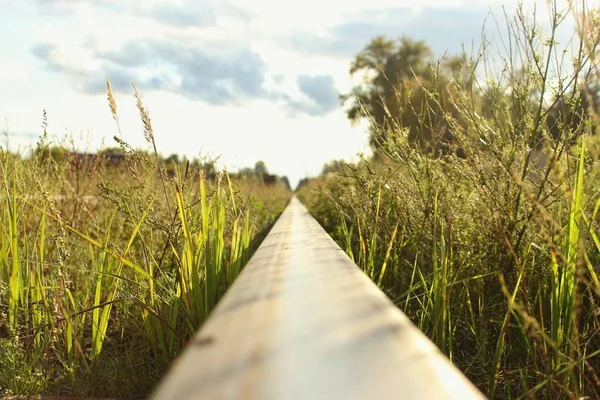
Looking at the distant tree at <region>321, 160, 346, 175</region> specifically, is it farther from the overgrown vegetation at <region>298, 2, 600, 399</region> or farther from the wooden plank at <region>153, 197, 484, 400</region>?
the wooden plank at <region>153, 197, 484, 400</region>

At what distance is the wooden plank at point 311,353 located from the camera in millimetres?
673

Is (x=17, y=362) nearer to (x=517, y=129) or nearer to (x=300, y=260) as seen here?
(x=300, y=260)

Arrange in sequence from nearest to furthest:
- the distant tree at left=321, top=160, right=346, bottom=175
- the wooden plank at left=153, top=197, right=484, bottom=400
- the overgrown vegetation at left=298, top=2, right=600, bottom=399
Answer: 1. the wooden plank at left=153, top=197, right=484, bottom=400
2. the overgrown vegetation at left=298, top=2, right=600, bottom=399
3. the distant tree at left=321, top=160, right=346, bottom=175

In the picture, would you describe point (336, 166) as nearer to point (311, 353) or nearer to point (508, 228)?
point (508, 228)

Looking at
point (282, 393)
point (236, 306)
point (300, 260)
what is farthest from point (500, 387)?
point (282, 393)

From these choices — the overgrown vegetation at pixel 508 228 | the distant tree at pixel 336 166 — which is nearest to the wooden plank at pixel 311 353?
the overgrown vegetation at pixel 508 228

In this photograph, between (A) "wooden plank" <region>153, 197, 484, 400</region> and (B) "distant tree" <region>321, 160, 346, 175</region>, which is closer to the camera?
(A) "wooden plank" <region>153, 197, 484, 400</region>

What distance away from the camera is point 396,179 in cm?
281

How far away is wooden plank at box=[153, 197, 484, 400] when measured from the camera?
2.21 feet

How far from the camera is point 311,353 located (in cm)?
77

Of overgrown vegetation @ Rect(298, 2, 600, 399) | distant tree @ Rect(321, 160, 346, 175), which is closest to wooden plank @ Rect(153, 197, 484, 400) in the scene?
overgrown vegetation @ Rect(298, 2, 600, 399)

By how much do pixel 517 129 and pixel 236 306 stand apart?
1.68m

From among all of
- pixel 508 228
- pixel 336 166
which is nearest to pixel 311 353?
pixel 508 228

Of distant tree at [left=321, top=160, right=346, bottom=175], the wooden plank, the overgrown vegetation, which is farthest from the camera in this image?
distant tree at [left=321, top=160, right=346, bottom=175]
